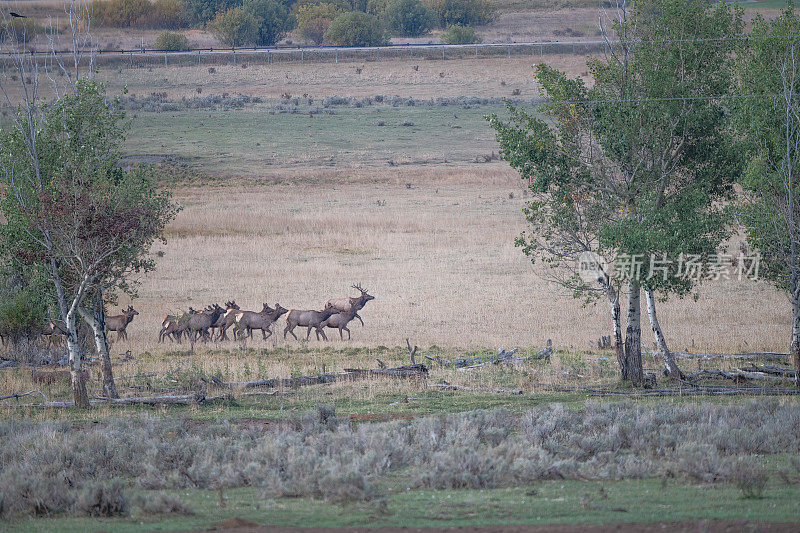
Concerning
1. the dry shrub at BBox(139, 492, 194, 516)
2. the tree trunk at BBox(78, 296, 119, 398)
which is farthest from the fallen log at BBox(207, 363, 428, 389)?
the dry shrub at BBox(139, 492, 194, 516)

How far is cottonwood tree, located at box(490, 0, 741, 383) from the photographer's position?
792 inches

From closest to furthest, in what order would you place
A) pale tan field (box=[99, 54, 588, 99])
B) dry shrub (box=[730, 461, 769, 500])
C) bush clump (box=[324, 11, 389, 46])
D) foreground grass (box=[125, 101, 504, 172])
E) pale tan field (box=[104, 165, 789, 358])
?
dry shrub (box=[730, 461, 769, 500]) < pale tan field (box=[104, 165, 789, 358]) < foreground grass (box=[125, 101, 504, 172]) < pale tan field (box=[99, 54, 588, 99]) < bush clump (box=[324, 11, 389, 46])

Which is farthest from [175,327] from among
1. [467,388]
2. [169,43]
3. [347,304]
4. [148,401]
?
[169,43]

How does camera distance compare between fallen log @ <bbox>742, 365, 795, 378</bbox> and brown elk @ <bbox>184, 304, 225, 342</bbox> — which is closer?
fallen log @ <bbox>742, 365, 795, 378</bbox>

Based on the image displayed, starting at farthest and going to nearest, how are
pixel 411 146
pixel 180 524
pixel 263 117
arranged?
pixel 263 117 → pixel 411 146 → pixel 180 524

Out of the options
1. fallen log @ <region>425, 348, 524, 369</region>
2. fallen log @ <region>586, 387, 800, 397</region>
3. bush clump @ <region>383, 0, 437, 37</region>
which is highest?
bush clump @ <region>383, 0, 437, 37</region>

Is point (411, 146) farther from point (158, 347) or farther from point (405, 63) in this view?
point (158, 347)

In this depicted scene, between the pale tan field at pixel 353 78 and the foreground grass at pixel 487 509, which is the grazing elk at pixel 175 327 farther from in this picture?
the pale tan field at pixel 353 78

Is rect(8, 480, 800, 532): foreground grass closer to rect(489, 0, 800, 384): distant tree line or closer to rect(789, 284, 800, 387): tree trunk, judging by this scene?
rect(489, 0, 800, 384): distant tree line

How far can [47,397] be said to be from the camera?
2017cm

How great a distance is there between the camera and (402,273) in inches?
1570

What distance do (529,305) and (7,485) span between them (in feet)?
82.1

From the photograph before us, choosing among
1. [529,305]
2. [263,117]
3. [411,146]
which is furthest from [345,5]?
[529,305]
